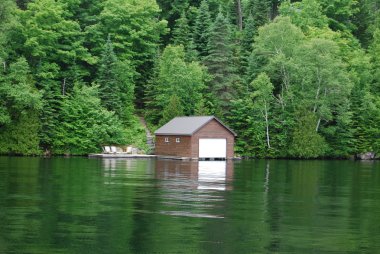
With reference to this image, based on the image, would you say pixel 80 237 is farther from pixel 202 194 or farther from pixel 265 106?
pixel 265 106

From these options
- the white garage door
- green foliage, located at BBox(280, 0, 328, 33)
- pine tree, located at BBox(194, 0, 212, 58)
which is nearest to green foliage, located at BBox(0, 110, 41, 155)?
the white garage door

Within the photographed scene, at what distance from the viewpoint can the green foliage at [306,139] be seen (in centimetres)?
6153

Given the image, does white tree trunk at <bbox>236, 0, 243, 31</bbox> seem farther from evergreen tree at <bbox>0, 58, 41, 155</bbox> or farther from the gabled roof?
evergreen tree at <bbox>0, 58, 41, 155</bbox>

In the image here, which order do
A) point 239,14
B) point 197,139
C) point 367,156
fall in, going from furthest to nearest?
1. point 239,14
2. point 367,156
3. point 197,139

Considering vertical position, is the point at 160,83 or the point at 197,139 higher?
the point at 160,83

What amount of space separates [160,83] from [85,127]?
35.7 ft

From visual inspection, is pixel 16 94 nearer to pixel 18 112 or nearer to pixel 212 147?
pixel 18 112

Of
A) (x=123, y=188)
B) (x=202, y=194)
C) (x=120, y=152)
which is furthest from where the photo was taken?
(x=120, y=152)

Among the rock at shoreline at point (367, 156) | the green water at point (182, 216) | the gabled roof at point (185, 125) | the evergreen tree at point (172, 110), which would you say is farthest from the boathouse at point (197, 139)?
the green water at point (182, 216)

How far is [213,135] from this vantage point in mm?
56281

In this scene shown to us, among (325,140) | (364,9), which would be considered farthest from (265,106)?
(364,9)

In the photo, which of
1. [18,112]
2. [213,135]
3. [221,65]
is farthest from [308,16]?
[18,112]

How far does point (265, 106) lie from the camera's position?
6322 cm

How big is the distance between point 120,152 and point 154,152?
367 centimetres
